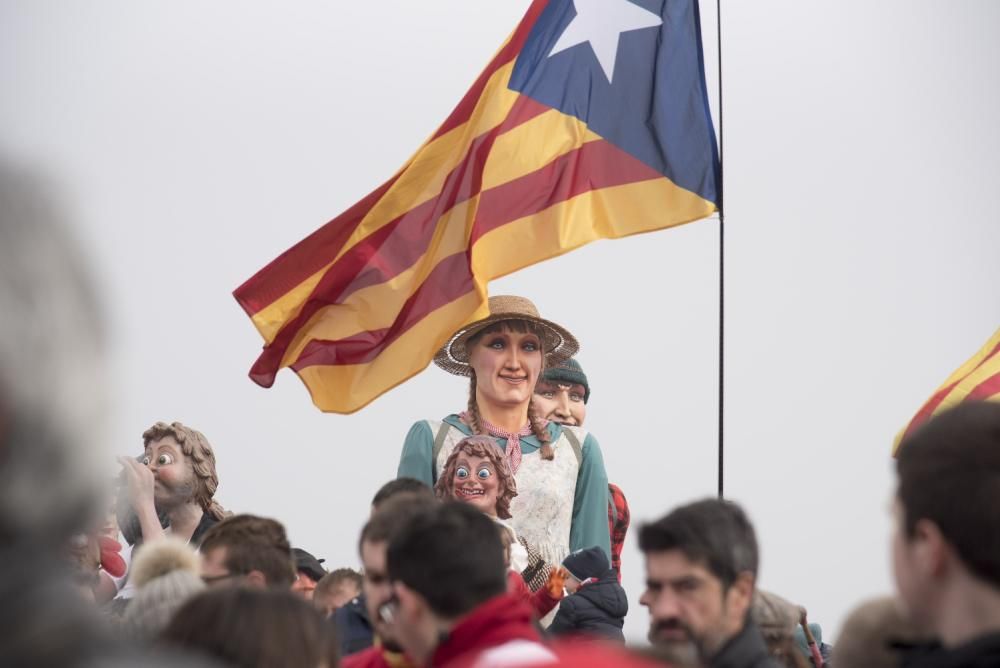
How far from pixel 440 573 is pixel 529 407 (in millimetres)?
4035

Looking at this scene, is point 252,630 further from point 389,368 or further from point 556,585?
point 389,368

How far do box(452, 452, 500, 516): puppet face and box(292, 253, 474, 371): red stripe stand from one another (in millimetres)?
916

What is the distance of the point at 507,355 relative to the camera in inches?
270

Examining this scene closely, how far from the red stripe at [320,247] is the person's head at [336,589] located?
5.94ft

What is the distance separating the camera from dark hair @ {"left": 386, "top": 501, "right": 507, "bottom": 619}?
288 cm

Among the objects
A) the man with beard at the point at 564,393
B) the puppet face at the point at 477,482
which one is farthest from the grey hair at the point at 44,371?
the man with beard at the point at 564,393

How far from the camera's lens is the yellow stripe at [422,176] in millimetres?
7141

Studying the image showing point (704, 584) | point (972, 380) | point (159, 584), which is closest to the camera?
point (704, 584)

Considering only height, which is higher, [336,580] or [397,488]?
[397,488]

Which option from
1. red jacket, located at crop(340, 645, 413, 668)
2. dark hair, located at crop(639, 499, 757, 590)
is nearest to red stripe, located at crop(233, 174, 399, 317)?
red jacket, located at crop(340, 645, 413, 668)

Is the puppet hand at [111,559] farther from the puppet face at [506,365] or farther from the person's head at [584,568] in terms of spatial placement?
the person's head at [584,568]

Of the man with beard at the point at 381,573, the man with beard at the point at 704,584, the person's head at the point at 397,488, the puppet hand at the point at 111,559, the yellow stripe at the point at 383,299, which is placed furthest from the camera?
the yellow stripe at the point at 383,299

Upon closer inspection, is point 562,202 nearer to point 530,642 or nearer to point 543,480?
point 543,480

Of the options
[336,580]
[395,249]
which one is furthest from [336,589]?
[395,249]
